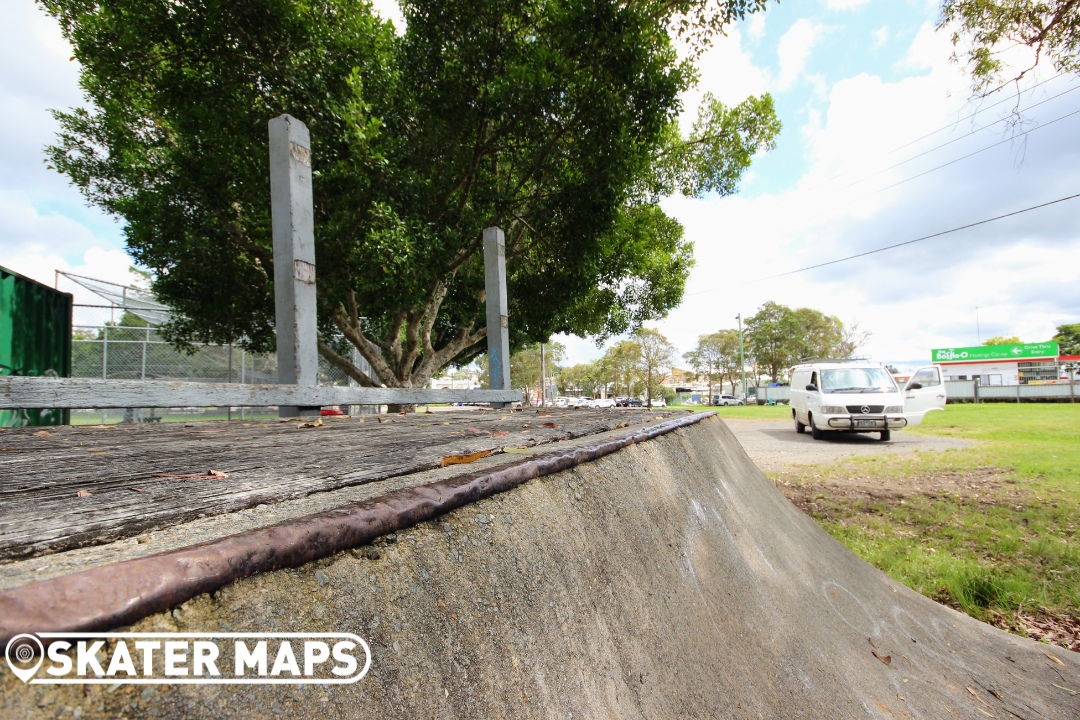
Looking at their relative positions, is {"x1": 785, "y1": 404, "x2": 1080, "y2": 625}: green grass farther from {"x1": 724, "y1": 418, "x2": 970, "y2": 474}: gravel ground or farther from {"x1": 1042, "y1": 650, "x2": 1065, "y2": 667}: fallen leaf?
{"x1": 724, "y1": 418, "x2": 970, "y2": 474}: gravel ground

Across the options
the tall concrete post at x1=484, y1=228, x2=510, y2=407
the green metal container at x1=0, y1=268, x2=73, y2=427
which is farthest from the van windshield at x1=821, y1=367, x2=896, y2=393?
the green metal container at x1=0, y1=268, x2=73, y2=427

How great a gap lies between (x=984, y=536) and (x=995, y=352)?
64.7 meters

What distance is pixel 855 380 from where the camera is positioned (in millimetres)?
12094

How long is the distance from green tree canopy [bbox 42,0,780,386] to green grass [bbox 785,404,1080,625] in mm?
5541

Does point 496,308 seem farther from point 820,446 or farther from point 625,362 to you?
point 625,362

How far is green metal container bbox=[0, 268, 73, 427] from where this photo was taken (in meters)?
5.61

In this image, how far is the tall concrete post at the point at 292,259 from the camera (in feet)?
11.8

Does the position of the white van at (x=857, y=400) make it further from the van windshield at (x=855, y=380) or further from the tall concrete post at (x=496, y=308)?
the tall concrete post at (x=496, y=308)

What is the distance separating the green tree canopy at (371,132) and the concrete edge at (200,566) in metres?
6.26

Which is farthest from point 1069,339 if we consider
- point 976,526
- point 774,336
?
point 976,526

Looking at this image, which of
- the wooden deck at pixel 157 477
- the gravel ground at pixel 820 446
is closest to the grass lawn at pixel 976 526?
the gravel ground at pixel 820 446

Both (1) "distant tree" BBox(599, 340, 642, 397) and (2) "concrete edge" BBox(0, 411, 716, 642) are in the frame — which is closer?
(2) "concrete edge" BBox(0, 411, 716, 642)

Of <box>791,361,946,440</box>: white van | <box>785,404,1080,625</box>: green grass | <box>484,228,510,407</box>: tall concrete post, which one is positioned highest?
<box>484,228,510,407</box>: tall concrete post

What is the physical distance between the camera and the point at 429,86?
7.50 meters
